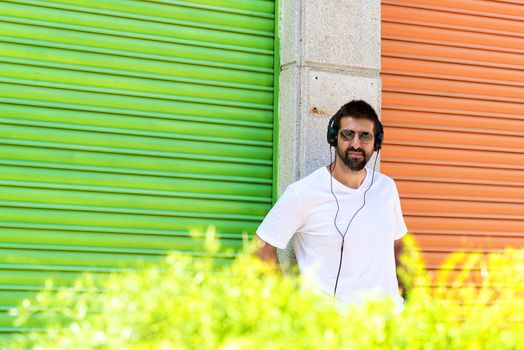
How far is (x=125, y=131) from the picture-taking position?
23.0ft

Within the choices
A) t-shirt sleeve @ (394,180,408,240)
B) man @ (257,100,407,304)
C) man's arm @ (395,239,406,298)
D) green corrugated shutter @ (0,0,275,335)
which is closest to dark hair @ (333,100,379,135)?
man @ (257,100,407,304)

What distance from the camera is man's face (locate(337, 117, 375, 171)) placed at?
661cm

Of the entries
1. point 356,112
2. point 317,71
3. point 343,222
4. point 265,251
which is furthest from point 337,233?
point 317,71

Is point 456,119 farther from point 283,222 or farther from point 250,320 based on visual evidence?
point 250,320

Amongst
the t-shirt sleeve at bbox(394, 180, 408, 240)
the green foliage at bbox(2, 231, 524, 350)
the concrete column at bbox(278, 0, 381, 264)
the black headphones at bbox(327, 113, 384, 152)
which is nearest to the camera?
the green foliage at bbox(2, 231, 524, 350)

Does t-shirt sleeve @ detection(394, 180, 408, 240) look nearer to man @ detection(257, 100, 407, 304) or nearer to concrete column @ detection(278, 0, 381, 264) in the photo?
man @ detection(257, 100, 407, 304)

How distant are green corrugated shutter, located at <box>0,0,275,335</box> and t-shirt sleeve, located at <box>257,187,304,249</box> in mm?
778

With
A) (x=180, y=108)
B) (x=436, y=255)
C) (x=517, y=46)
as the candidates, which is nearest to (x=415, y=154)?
(x=436, y=255)

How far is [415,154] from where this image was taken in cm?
816

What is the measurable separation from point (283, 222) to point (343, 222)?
1.22 ft

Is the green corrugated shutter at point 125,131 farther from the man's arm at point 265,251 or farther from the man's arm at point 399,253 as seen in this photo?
the man's arm at point 399,253

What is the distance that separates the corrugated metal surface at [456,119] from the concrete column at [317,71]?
1.60 feet

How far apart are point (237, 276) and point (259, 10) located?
13.2 feet

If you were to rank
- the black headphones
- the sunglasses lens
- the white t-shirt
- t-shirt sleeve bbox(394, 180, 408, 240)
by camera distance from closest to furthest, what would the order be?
the white t-shirt
the sunglasses lens
the black headphones
t-shirt sleeve bbox(394, 180, 408, 240)
